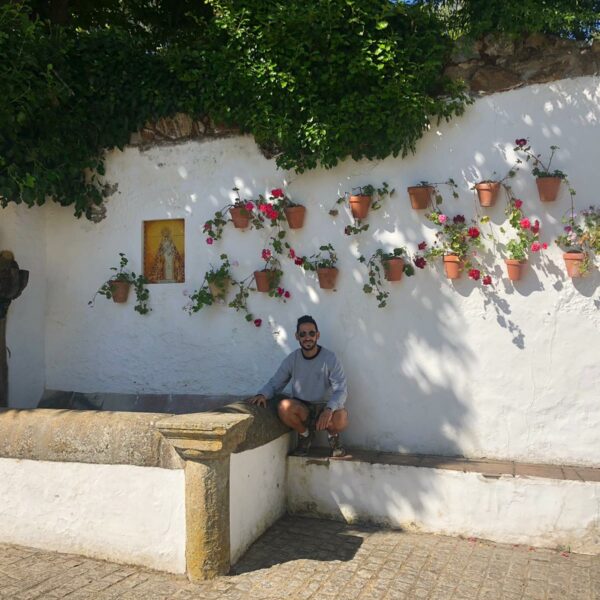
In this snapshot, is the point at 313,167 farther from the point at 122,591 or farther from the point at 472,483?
the point at 122,591

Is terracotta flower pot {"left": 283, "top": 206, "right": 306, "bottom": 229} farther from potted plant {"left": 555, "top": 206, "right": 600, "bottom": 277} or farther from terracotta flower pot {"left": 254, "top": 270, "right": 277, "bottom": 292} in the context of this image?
potted plant {"left": 555, "top": 206, "right": 600, "bottom": 277}

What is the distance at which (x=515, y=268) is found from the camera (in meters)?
4.46

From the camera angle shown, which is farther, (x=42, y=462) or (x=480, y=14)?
(x=480, y=14)

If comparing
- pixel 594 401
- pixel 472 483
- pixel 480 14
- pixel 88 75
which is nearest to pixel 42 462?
pixel 472 483

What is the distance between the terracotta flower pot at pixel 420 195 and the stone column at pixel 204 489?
2232mm

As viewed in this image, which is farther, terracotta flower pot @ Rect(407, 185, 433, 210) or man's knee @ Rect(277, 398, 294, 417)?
terracotta flower pot @ Rect(407, 185, 433, 210)

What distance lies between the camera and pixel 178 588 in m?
3.48

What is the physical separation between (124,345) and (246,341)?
4.08ft

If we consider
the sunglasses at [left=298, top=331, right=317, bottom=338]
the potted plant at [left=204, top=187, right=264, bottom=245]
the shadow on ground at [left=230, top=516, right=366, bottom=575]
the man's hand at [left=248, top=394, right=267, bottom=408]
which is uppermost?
the potted plant at [left=204, top=187, right=264, bottom=245]

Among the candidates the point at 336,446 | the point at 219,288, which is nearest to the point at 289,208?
the point at 219,288

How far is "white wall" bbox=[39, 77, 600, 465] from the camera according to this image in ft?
14.6

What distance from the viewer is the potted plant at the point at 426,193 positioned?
15.4 ft

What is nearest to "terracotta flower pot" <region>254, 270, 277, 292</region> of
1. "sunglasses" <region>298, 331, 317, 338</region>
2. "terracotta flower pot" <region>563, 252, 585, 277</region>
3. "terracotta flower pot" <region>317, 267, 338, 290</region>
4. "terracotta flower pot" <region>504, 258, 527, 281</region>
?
"terracotta flower pot" <region>317, 267, 338, 290</region>

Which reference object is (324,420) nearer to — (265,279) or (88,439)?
(265,279)
